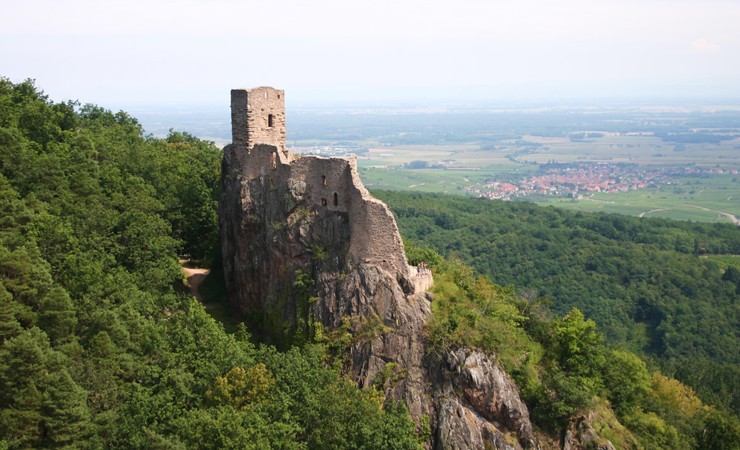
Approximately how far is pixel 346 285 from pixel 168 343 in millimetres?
7295

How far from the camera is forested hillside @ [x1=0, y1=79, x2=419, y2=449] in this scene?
19.7 m

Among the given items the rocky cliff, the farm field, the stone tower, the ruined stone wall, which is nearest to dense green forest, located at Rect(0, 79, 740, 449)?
the rocky cliff

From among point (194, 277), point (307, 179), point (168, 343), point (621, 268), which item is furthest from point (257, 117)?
point (621, 268)

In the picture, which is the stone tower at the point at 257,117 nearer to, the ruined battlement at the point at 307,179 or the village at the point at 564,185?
the ruined battlement at the point at 307,179

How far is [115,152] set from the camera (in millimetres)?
38406

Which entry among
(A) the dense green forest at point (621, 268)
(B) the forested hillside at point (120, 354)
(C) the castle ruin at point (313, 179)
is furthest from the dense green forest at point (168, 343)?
(A) the dense green forest at point (621, 268)

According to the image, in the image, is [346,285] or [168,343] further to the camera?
[346,285]

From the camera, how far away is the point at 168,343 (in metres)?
24.3

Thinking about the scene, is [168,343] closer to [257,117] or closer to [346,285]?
[346,285]

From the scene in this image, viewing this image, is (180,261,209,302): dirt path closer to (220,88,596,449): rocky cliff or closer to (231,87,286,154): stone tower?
(220,88,596,449): rocky cliff

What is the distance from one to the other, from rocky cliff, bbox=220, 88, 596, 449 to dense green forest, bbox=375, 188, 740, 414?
32.2 meters

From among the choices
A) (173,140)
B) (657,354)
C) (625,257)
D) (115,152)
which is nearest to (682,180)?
(625,257)

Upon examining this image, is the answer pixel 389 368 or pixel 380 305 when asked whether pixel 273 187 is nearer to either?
pixel 380 305

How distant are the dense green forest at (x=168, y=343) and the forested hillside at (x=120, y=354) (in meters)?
0.07
